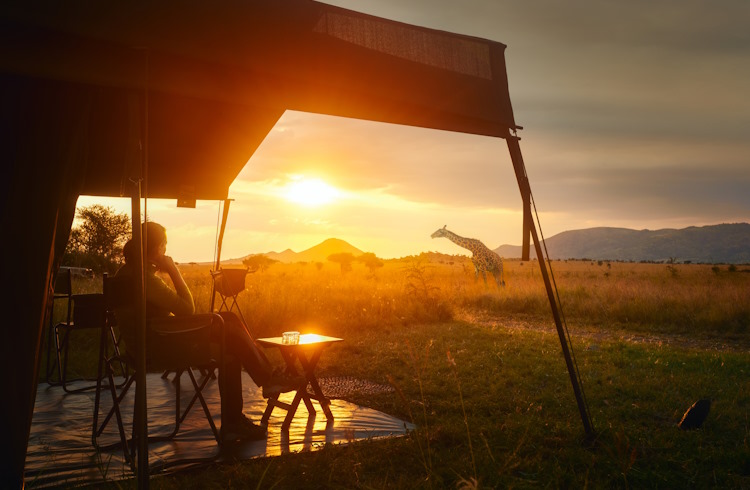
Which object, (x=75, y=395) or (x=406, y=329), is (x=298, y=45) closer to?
(x=75, y=395)

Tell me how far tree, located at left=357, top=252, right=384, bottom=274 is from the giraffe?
9151 millimetres

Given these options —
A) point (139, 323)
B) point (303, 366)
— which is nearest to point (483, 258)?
point (303, 366)

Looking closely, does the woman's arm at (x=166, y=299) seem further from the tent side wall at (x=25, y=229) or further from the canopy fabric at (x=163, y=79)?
the tent side wall at (x=25, y=229)

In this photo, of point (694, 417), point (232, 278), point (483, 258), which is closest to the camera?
point (694, 417)

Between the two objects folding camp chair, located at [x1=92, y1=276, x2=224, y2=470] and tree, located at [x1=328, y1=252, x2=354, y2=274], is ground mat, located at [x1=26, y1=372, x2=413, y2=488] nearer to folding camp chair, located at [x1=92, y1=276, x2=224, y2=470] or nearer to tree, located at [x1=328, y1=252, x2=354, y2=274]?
folding camp chair, located at [x1=92, y1=276, x2=224, y2=470]

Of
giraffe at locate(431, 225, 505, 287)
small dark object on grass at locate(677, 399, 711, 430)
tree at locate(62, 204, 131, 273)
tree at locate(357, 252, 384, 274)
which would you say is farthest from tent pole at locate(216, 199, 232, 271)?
tree at locate(357, 252, 384, 274)

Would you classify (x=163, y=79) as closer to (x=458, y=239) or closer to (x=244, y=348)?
(x=244, y=348)

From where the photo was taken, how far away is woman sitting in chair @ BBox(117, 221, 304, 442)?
3.48m

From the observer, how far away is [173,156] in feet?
19.0

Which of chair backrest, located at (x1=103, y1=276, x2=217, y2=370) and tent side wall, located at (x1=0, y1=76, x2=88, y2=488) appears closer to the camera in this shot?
tent side wall, located at (x1=0, y1=76, x2=88, y2=488)

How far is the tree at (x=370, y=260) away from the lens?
29.1m

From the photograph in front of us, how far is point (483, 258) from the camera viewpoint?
60.5ft

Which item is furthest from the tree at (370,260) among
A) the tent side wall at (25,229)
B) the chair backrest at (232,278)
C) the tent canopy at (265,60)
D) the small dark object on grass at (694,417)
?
the tent side wall at (25,229)

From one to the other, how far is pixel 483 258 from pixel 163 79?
16.5 m
